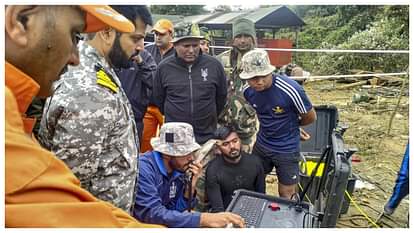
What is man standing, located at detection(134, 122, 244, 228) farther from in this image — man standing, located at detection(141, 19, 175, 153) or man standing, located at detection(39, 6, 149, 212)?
man standing, located at detection(141, 19, 175, 153)

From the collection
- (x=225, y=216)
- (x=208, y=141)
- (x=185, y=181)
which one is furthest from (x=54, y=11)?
(x=208, y=141)

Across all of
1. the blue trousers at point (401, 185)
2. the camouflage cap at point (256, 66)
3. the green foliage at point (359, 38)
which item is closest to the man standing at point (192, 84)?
the camouflage cap at point (256, 66)

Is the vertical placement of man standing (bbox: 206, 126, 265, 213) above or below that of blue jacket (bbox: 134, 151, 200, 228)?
below

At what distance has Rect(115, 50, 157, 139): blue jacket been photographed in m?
3.15

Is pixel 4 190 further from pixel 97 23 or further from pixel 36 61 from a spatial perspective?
pixel 97 23

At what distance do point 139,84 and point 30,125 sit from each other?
235 cm

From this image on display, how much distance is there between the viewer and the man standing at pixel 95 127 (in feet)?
4.53

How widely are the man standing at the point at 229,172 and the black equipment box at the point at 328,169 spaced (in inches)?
15.4

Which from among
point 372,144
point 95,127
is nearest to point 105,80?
point 95,127

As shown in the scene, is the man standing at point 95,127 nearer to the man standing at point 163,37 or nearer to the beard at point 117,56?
the beard at point 117,56

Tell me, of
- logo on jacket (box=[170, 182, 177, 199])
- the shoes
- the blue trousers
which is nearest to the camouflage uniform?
Result: logo on jacket (box=[170, 182, 177, 199])

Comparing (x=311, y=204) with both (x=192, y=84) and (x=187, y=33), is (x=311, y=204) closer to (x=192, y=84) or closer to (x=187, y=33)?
(x=192, y=84)

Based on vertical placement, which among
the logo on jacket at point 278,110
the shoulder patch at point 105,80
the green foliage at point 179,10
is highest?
the shoulder patch at point 105,80

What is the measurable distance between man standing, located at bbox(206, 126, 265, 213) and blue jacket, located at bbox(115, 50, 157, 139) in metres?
0.63
